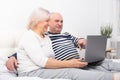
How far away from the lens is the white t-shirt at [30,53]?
76.6 inches

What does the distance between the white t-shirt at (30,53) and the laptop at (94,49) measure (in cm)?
37

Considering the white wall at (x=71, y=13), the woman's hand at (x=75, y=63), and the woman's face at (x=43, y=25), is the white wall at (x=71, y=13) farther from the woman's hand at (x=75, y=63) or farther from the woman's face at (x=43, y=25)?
the woman's hand at (x=75, y=63)

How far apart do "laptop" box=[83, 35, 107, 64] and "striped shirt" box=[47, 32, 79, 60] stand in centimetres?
28

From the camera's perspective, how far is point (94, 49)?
7.05ft

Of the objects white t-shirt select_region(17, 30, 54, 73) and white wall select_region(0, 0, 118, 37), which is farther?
white wall select_region(0, 0, 118, 37)

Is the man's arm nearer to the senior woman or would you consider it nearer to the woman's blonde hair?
the senior woman

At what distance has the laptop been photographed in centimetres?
209

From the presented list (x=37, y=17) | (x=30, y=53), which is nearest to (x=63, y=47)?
(x=37, y=17)

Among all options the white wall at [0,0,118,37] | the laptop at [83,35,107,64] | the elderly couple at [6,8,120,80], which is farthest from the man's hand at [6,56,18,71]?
the white wall at [0,0,118,37]

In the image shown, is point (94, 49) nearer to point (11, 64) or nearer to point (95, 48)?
point (95, 48)

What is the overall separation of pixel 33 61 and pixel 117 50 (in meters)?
1.84

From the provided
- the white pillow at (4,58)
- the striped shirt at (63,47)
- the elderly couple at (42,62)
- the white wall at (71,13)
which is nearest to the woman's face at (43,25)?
the elderly couple at (42,62)

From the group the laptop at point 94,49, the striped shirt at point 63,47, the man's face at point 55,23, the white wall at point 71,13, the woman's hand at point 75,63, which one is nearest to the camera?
the woman's hand at point 75,63

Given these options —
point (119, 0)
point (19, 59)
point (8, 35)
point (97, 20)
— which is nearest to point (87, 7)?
point (97, 20)
